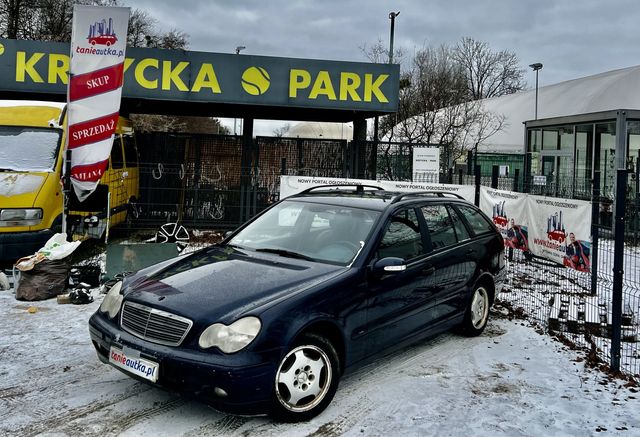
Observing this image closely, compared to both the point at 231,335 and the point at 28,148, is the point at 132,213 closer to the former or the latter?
the point at 28,148

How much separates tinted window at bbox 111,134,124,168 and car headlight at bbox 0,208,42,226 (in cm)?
279

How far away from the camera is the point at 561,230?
23.6ft

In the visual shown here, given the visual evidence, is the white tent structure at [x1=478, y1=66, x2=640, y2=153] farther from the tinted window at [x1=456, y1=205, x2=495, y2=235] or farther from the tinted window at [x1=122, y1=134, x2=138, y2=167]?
the tinted window at [x1=456, y1=205, x2=495, y2=235]

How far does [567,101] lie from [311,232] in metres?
27.5

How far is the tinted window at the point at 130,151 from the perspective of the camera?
11797mm

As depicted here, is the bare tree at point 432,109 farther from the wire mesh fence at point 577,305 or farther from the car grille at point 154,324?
the car grille at point 154,324

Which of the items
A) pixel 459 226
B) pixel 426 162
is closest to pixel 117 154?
pixel 426 162

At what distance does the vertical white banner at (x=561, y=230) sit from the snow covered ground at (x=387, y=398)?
4.98 ft

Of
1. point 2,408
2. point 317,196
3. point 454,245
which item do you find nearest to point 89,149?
point 317,196

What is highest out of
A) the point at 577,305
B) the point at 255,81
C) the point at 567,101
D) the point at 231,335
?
the point at 567,101

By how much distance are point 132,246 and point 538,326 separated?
18.1 feet

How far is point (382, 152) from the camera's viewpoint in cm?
1398

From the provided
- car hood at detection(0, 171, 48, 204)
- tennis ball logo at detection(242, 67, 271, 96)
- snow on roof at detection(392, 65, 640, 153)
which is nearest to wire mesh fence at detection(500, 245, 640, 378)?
tennis ball logo at detection(242, 67, 271, 96)

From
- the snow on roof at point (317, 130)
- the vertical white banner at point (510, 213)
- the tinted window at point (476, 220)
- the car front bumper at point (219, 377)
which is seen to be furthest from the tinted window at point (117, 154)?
the snow on roof at point (317, 130)
